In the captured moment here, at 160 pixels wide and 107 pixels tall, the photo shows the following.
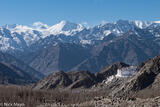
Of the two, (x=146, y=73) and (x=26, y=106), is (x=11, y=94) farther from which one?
(x=146, y=73)

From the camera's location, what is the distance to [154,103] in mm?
52312

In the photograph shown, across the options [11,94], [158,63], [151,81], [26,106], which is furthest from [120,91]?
[26,106]

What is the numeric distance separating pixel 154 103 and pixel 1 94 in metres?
58.2

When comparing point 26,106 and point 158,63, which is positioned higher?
point 158,63

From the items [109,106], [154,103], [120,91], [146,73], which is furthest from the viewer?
[146,73]

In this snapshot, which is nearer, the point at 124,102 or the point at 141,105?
the point at 141,105

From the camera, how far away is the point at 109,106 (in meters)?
55.8

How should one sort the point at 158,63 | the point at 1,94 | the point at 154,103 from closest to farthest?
the point at 154,103
the point at 1,94
the point at 158,63

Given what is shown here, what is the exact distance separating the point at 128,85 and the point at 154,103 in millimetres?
116190

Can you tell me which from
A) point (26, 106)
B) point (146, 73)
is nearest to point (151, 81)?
point (146, 73)

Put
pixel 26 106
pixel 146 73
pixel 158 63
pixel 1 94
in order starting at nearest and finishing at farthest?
pixel 26 106, pixel 1 94, pixel 146 73, pixel 158 63

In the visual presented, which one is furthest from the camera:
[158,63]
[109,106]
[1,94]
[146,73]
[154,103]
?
[158,63]

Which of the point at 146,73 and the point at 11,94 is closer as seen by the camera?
the point at 11,94

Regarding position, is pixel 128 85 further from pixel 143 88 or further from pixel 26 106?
pixel 26 106
